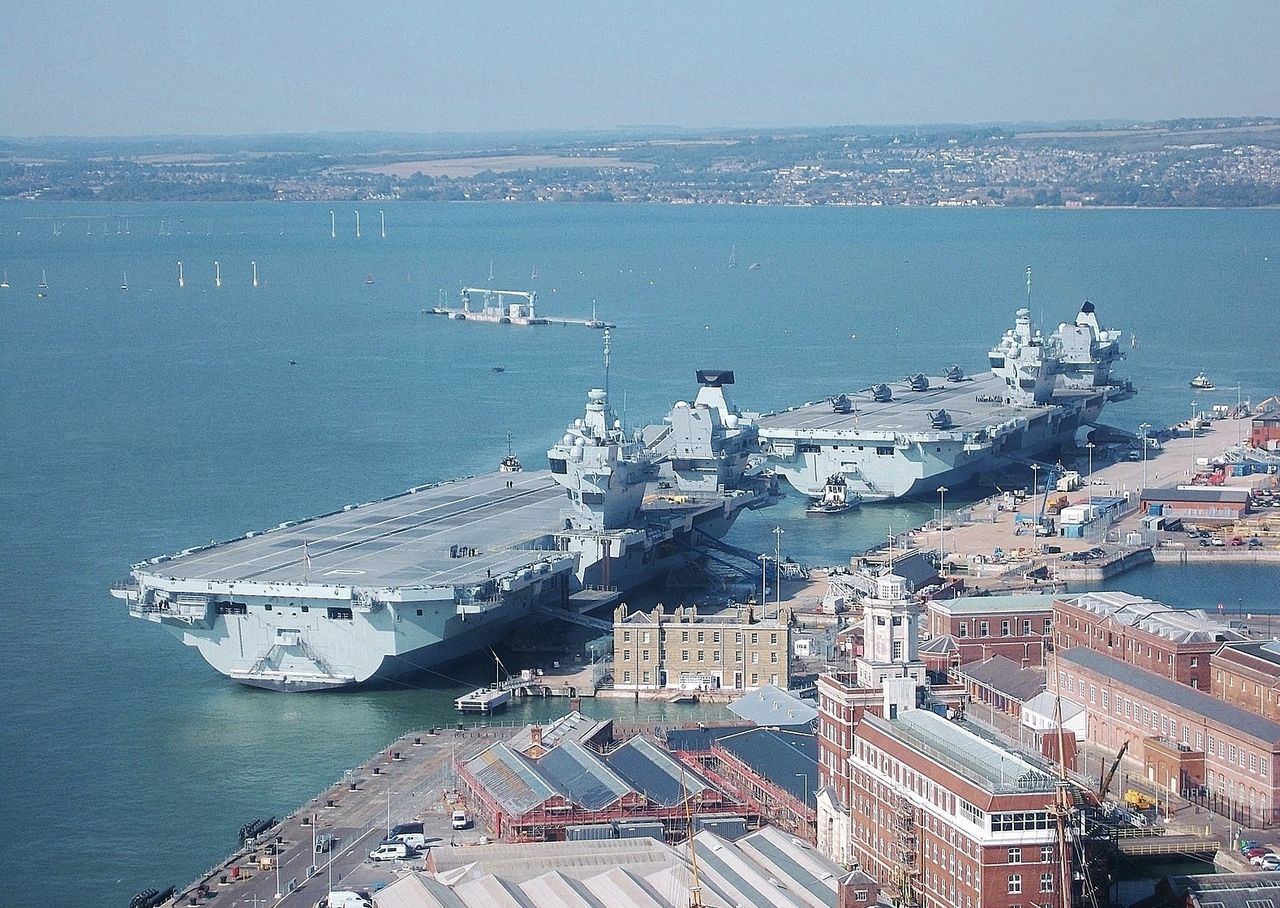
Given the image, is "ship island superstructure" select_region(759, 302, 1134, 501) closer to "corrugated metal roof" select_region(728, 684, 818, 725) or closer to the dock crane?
"corrugated metal roof" select_region(728, 684, 818, 725)

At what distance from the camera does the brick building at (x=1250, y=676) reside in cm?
3472

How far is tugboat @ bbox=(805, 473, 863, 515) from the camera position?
6012 centimetres

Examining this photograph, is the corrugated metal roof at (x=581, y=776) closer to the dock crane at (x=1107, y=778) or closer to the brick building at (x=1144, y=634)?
the dock crane at (x=1107, y=778)

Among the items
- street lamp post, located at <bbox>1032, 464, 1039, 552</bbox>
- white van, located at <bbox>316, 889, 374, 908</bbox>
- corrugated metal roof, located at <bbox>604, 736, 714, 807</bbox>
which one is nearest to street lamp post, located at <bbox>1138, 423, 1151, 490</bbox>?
street lamp post, located at <bbox>1032, 464, 1039, 552</bbox>

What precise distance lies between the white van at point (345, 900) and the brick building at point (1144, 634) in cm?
1505

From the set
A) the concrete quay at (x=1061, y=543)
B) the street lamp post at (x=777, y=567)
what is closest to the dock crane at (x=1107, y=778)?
the street lamp post at (x=777, y=567)

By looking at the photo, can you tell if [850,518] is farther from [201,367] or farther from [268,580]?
[201,367]

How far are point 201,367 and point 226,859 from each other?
62855mm

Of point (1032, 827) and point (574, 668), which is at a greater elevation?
point (1032, 827)

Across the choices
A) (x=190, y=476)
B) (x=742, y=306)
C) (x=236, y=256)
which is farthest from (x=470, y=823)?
(x=236, y=256)

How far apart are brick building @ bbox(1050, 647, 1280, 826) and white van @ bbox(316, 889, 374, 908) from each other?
13.0 meters

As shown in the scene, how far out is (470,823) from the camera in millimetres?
32719

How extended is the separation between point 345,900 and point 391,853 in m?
2.05

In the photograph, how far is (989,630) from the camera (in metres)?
41.4
